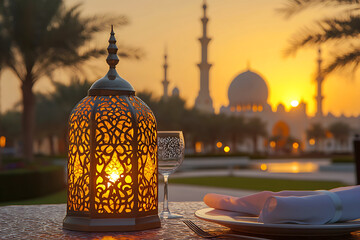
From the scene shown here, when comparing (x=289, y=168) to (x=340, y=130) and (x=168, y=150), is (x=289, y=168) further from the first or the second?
(x=340, y=130)

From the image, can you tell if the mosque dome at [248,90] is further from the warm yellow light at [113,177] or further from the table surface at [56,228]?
the warm yellow light at [113,177]

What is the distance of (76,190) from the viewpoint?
70.0 inches

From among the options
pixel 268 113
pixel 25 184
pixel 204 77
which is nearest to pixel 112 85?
pixel 25 184

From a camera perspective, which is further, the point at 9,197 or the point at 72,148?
the point at 9,197

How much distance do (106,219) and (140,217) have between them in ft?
0.38

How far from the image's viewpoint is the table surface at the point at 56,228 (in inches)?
64.0

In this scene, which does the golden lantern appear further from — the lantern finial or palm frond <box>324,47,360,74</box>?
palm frond <box>324,47,360,74</box>

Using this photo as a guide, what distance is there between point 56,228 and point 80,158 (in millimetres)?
258

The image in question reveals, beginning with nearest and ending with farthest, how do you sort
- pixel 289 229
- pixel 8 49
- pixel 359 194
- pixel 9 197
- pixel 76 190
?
pixel 289 229 → pixel 359 194 → pixel 76 190 → pixel 9 197 → pixel 8 49

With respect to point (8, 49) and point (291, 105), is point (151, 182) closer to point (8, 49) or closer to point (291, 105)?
point (8, 49)

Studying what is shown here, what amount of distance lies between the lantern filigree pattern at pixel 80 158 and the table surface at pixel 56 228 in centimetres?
11

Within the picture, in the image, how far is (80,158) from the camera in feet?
5.84

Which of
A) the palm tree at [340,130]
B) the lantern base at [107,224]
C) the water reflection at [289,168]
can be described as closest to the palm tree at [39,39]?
the lantern base at [107,224]

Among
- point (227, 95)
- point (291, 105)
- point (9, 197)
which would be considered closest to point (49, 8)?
point (9, 197)
